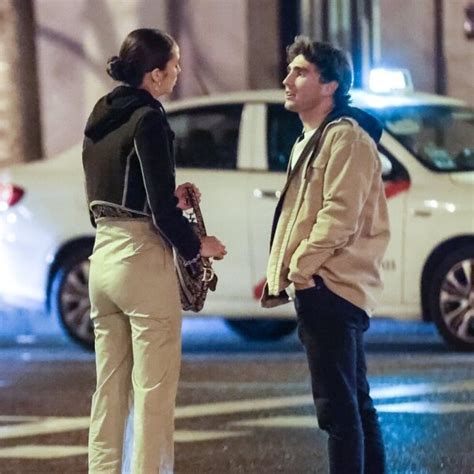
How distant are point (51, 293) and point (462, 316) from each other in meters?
2.67

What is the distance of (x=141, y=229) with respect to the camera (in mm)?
5047

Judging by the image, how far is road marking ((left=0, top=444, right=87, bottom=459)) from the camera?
21.4 feet

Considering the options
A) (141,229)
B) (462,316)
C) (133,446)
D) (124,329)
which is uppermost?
(141,229)

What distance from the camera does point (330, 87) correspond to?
5.06m

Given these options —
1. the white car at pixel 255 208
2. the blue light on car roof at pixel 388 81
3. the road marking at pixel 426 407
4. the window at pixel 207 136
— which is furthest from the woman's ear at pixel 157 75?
the blue light on car roof at pixel 388 81

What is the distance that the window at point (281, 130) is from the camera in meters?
9.39

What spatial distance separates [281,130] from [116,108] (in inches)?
176

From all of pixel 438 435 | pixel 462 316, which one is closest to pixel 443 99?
pixel 462 316

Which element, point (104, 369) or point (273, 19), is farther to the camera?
point (273, 19)

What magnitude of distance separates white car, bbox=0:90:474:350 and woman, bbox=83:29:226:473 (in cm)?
406

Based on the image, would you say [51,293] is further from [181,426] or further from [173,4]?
[173,4]

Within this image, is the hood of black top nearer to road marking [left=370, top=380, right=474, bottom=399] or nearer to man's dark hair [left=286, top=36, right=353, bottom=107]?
man's dark hair [left=286, top=36, right=353, bottom=107]

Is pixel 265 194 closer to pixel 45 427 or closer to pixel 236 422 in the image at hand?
pixel 236 422

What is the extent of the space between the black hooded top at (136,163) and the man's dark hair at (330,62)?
0.53 m
